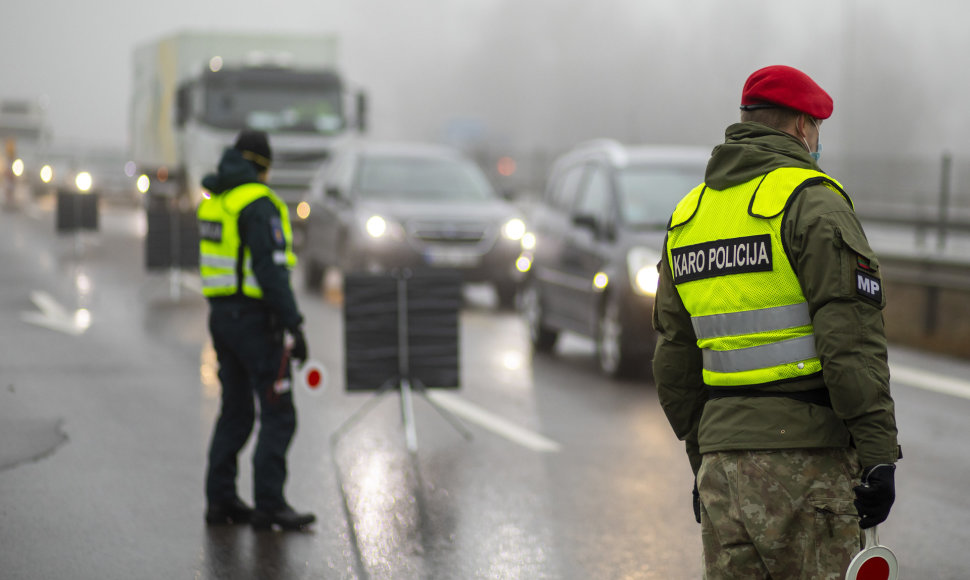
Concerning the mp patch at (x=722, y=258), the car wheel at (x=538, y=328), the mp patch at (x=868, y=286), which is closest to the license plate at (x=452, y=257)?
the car wheel at (x=538, y=328)

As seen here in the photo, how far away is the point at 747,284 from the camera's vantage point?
3.58 metres

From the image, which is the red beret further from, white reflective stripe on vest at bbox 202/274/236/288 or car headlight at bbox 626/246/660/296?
car headlight at bbox 626/246/660/296

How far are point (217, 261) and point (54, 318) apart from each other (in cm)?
899

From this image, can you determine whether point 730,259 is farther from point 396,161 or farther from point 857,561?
point 396,161

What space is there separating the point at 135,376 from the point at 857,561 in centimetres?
882

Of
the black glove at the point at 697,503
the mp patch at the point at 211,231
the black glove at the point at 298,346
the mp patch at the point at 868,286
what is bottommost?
the black glove at the point at 298,346

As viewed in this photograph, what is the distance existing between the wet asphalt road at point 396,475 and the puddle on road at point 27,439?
0.02 m

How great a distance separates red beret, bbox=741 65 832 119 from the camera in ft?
11.7

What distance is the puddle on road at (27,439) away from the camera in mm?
8219

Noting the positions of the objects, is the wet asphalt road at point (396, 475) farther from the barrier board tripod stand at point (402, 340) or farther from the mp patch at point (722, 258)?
the mp patch at point (722, 258)

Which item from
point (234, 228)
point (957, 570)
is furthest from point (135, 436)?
point (957, 570)

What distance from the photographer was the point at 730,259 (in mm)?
3590

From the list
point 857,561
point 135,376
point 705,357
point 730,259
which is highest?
point 730,259

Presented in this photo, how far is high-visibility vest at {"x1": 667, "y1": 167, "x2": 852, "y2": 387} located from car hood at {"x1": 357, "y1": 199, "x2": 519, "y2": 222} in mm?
13144
